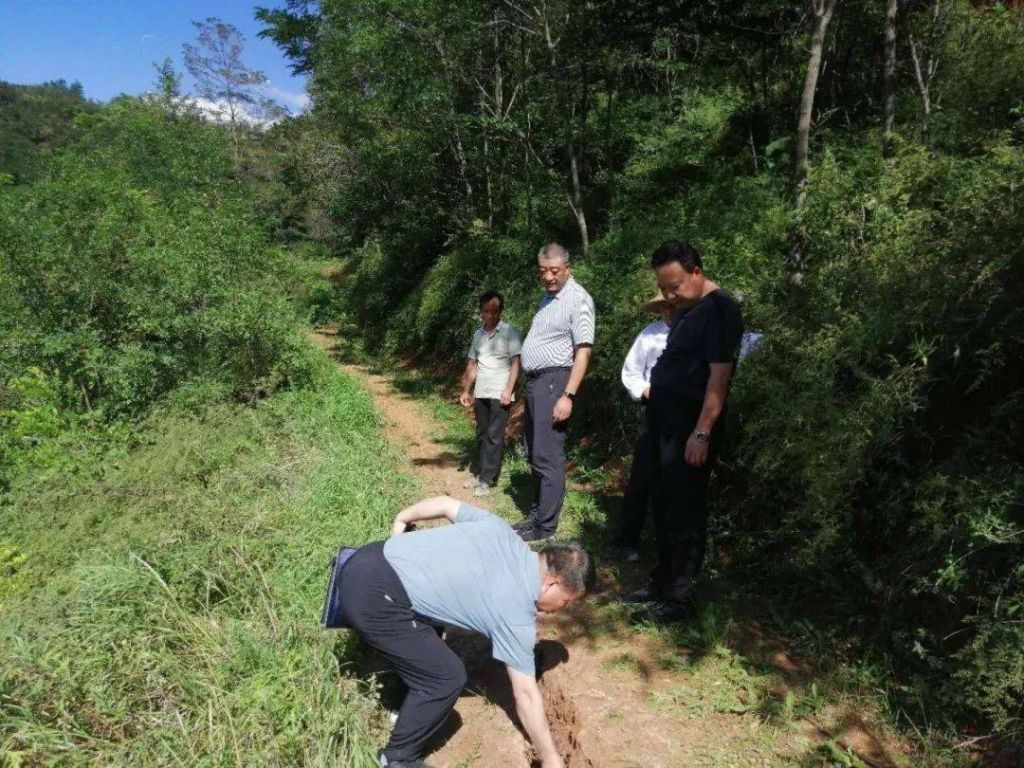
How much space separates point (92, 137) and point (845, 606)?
28.6m

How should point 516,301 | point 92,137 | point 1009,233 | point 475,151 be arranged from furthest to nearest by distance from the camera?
point 92,137 → point 475,151 → point 516,301 → point 1009,233

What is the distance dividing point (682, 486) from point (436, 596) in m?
1.33

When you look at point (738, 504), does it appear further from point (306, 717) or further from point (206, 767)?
point (206, 767)

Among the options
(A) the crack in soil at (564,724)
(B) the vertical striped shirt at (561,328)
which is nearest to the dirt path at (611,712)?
(A) the crack in soil at (564,724)

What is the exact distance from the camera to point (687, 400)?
3135 millimetres

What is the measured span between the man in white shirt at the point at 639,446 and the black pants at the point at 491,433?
1403mm

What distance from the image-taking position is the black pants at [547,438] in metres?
4.14

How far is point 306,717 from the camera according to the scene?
2.57 meters

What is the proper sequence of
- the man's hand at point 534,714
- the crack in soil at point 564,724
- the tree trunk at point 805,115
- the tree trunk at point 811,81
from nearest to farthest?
the man's hand at point 534,714, the crack in soil at point 564,724, the tree trunk at point 805,115, the tree trunk at point 811,81

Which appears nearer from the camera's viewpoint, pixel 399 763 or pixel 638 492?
pixel 399 763

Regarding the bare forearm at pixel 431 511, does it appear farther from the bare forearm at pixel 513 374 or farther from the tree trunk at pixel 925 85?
the tree trunk at pixel 925 85

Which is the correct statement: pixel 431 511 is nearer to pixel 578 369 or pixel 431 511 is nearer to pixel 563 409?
Result: pixel 563 409

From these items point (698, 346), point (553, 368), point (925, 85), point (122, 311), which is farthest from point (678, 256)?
point (122, 311)

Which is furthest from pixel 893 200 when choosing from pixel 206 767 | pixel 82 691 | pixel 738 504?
pixel 82 691
